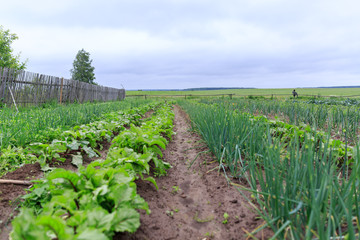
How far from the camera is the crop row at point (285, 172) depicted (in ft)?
3.70

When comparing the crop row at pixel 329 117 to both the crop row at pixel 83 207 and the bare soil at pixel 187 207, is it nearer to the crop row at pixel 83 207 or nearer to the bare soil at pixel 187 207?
the bare soil at pixel 187 207

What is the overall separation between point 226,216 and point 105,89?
19.1 metres

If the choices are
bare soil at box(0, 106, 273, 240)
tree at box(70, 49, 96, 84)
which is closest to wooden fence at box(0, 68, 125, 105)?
bare soil at box(0, 106, 273, 240)

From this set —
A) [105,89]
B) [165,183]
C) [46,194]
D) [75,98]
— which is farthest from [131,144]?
[105,89]

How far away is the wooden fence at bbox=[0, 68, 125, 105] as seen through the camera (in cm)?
757

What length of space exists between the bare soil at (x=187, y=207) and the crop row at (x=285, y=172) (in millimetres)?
147

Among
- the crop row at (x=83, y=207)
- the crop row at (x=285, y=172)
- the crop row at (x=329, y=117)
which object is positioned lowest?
the crop row at (x=83, y=207)

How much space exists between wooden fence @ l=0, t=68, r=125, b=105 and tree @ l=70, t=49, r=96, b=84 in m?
28.0

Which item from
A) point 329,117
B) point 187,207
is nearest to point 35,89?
point 187,207

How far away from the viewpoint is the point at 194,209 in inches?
77.0

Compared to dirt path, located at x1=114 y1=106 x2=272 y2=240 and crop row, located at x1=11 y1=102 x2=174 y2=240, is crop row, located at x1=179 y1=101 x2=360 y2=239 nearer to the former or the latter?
dirt path, located at x1=114 y1=106 x2=272 y2=240

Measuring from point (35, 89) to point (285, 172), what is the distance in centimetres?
981

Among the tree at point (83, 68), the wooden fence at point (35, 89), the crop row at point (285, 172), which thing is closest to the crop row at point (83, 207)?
the crop row at point (285, 172)

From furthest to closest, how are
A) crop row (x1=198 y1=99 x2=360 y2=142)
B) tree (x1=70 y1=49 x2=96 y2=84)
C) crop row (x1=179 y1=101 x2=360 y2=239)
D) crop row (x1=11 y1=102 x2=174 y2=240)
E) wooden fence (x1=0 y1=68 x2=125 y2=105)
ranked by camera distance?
tree (x1=70 y1=49 x2=96 y2=84) → wooden fence (x1=0 y1=68 x2=125 y2=105) → crop row (x1=198 y1=99 x2=360 y2=142) → crop row (x1=179 y1=101 x2=360 y2=239) → crop row (x1=11 y1=102 x2=174 y2=240)
